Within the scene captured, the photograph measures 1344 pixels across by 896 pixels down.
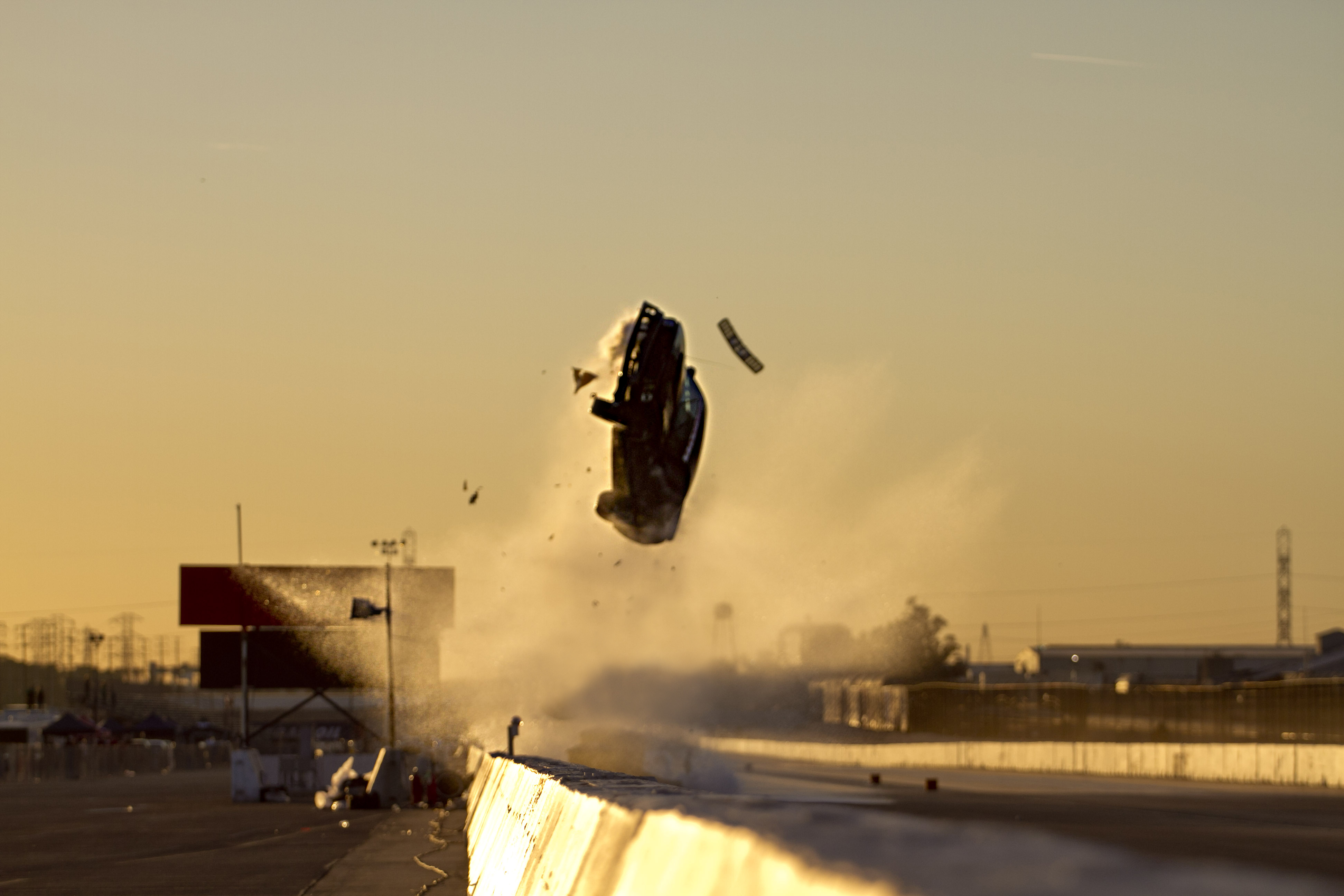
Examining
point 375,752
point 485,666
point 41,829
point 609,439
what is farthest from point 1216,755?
point 485,666

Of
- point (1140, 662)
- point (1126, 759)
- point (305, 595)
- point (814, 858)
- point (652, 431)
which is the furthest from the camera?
point (1140, 662)

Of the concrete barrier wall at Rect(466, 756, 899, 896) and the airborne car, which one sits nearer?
the concrete barrier wall at Rect(466, 756, 899, 896)

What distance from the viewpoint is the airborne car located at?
47281 millimetres

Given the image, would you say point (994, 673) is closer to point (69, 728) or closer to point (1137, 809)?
point (69, 728)

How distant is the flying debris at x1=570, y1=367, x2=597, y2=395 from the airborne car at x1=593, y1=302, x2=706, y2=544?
320 cm

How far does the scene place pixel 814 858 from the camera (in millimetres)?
3953

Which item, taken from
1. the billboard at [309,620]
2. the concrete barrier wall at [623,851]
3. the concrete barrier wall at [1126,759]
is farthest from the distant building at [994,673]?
the concrete barrier wall at [623,851]

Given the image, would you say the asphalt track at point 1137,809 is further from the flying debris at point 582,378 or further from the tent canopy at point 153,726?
the tent canopy at point 153,726

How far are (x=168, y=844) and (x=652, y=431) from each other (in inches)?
859

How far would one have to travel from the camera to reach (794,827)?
Result: 4535mm

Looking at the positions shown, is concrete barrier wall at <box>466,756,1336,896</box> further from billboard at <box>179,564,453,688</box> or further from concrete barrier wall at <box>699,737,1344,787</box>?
billboard at <box>179,564,453,688</box>

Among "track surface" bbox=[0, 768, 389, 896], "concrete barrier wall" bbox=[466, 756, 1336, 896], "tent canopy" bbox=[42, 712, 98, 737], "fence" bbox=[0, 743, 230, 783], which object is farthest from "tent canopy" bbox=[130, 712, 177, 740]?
"concrete barrier wall" bbox=[466, 756, 1336, 896]

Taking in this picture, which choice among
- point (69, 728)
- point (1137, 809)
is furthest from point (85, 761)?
point (1137, 809)

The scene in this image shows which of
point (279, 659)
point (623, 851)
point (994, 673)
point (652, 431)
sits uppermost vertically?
point (652, 431)
